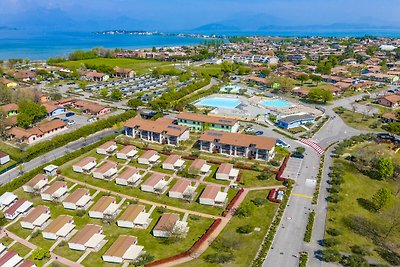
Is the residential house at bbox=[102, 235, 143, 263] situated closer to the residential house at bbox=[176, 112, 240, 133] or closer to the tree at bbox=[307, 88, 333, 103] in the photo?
the residential house at bbox=[176, 112, 240, 133]

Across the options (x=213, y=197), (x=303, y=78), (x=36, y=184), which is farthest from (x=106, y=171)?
(x=303, y=78)

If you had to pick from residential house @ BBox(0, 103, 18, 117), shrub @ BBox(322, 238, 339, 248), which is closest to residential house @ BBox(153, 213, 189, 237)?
→ shrub @ BBox(322, 238, 339, 248)

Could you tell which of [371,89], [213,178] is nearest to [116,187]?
[213,178]

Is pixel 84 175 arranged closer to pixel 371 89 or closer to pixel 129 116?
pixel 129 116

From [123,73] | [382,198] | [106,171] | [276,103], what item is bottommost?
[106,171]

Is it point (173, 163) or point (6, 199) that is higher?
point (173, 163)

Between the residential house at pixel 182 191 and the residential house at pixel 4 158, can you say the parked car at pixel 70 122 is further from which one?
the residential house at pixel 182 191

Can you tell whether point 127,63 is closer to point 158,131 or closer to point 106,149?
point 158,131
